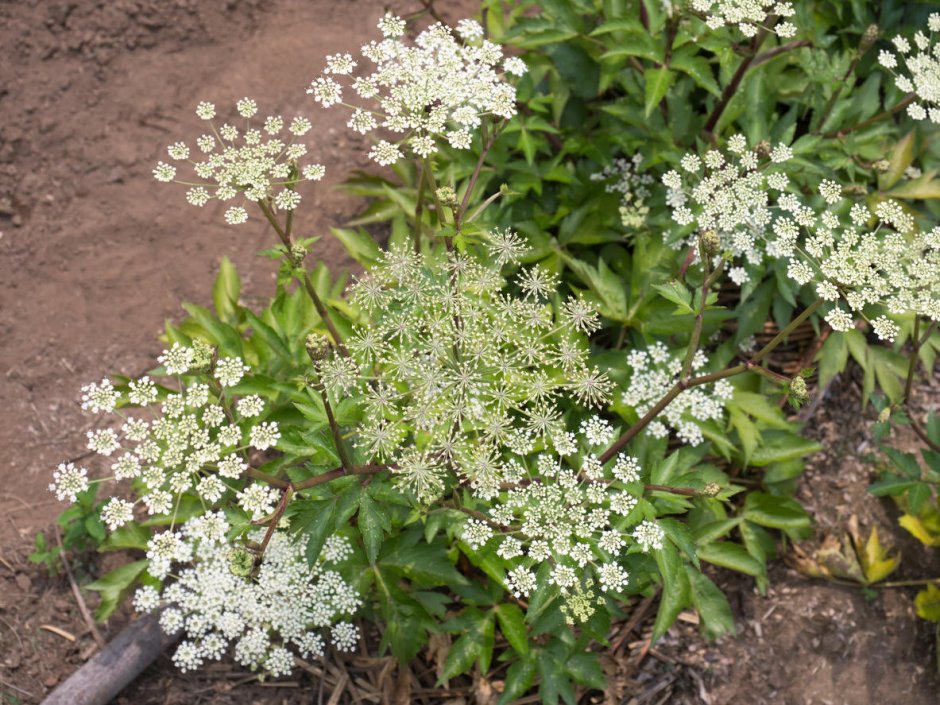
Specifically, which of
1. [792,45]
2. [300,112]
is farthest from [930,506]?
[300,112]

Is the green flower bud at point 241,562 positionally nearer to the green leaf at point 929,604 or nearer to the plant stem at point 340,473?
the plant stem at point 340,473

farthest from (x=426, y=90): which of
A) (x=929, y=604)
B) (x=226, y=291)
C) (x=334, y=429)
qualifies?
(x=929, y=604)


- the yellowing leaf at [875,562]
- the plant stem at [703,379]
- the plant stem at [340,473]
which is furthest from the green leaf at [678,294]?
the yellowing leaf at [875,562]

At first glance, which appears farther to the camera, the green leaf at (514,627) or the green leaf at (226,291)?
the green leaf at (226,291)

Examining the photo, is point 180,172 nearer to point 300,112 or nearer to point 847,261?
point 300,112

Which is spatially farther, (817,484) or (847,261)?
(817,484)

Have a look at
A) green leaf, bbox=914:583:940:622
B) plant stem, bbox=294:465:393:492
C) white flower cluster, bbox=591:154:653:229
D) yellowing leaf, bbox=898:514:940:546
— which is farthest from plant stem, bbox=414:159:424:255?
green leaf, bbox=914:583:940:622
